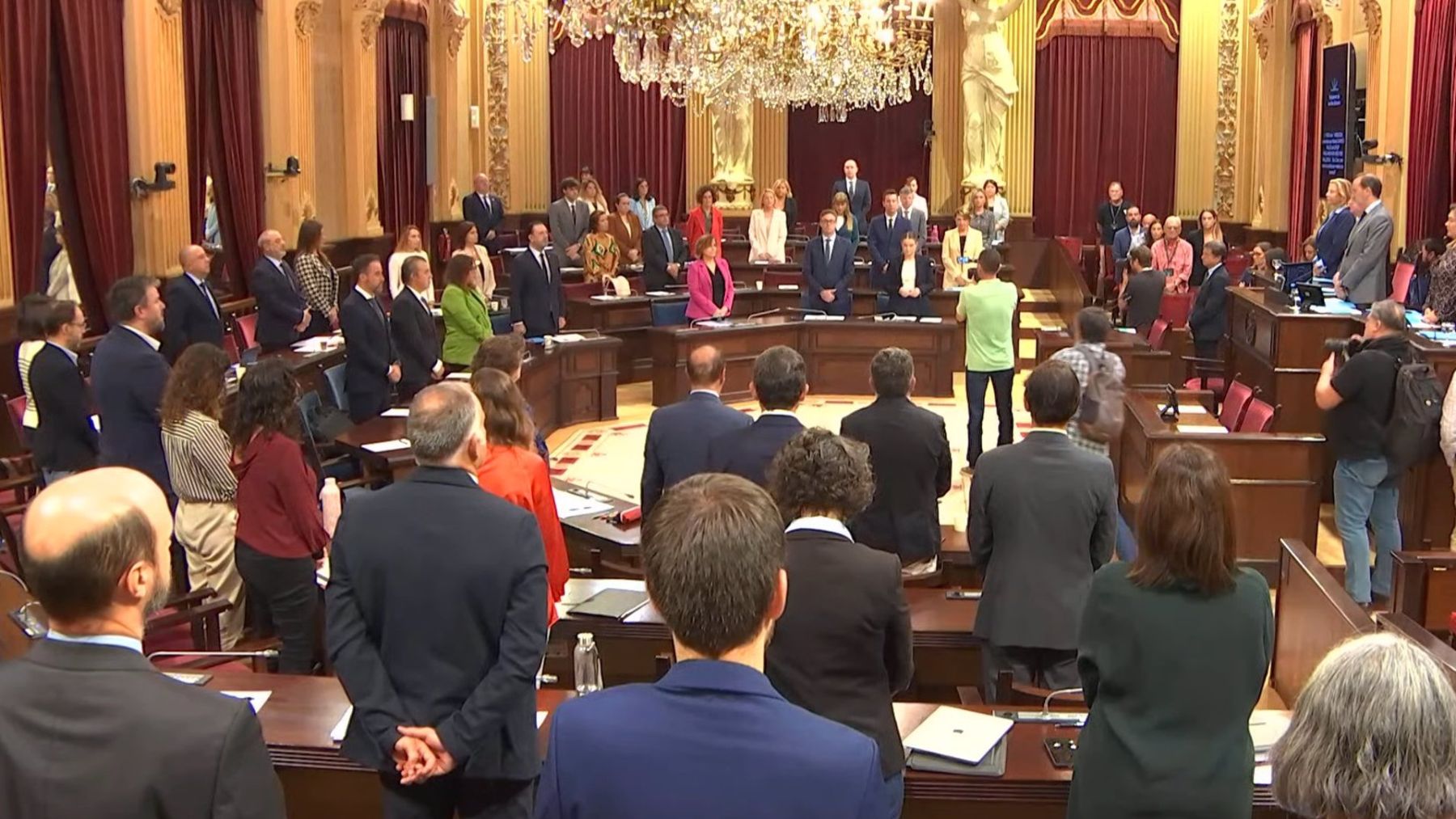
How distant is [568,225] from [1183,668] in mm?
12291

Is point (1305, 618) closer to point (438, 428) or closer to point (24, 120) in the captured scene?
point (438, 428)

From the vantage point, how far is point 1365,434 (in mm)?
6797

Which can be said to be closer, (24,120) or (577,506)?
(577,506)

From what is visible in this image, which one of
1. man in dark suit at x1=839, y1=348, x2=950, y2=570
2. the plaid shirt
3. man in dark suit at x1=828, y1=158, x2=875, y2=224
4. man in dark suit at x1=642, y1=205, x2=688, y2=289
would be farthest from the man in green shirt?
man in dark suit at x1=828, y1=158, x2=875, y2=224

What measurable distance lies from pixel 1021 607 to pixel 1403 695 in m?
2.42

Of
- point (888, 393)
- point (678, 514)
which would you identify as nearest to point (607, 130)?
point (888, 393)

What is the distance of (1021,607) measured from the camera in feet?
13.9

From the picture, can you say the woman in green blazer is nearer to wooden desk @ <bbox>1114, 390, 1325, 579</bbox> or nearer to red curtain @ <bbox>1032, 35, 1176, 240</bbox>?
wooden desk @ <bbox>1114, 390, 1325, 579</bbox>

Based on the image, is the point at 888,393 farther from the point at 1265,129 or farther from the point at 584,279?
the point at 1265,129

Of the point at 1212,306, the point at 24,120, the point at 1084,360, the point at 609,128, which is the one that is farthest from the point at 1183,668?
the point at 609,128

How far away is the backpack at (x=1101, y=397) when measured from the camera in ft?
21.8

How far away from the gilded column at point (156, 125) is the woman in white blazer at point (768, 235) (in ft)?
19.6

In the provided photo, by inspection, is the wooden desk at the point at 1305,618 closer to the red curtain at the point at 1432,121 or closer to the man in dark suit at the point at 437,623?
the man in dark suit at the point at 437,623

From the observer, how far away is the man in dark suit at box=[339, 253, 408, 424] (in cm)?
830
